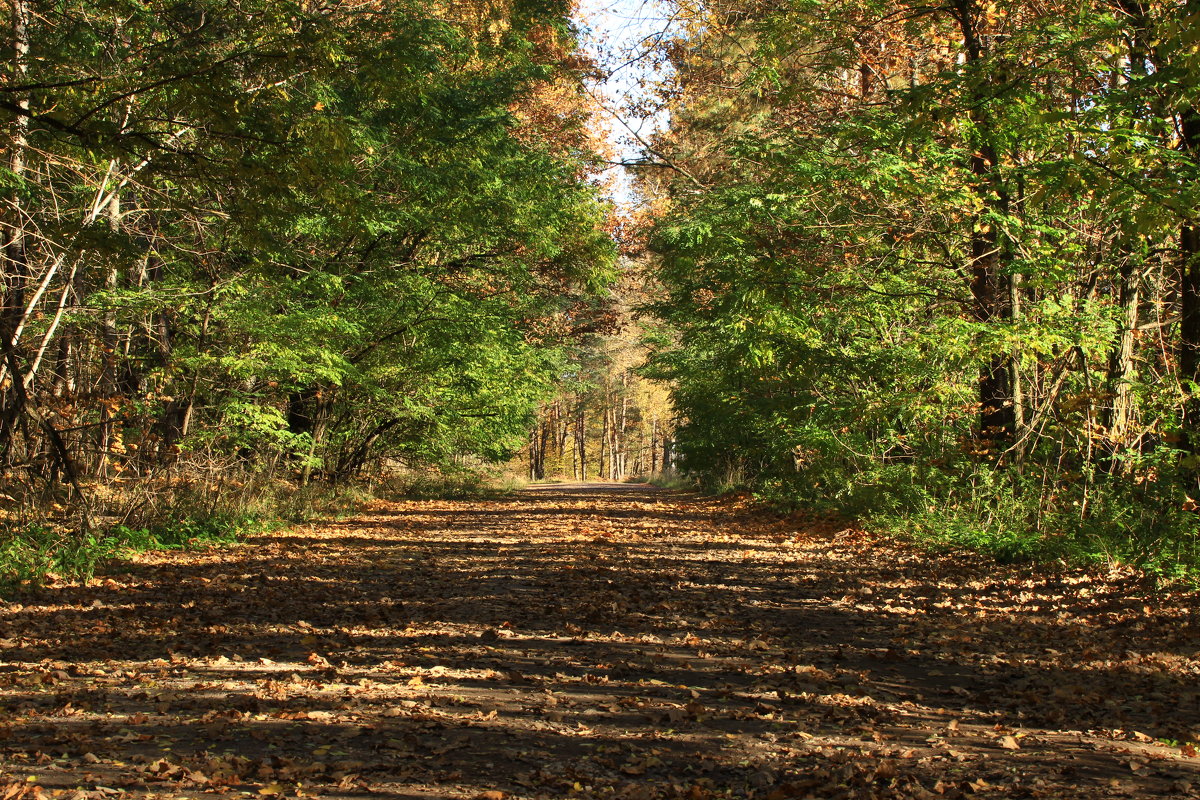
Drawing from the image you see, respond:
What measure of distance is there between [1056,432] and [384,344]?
39.7 feet

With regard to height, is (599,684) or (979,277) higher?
(979,277)

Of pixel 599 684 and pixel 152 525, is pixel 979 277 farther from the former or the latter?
pixel 152 525

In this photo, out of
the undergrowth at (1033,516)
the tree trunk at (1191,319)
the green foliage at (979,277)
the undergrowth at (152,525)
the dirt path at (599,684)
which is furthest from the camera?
the undergrowth at (152,525)

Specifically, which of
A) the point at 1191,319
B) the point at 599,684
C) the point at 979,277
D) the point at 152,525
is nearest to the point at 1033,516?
the point at 1191,319

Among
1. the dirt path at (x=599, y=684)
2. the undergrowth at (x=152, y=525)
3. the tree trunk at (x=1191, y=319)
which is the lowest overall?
the dirt path at (x=599, y=684)

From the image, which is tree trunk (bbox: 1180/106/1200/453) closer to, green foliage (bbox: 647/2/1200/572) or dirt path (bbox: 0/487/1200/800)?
green foliage (bbox: 647/2/1200/572)

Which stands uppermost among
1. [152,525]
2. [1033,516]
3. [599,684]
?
[1033,516]

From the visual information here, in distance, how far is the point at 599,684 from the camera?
5660 mm

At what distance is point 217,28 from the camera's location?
37.7 feet

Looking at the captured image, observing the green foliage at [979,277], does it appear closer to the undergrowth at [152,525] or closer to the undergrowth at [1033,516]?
the undergrowth at [1033,516]

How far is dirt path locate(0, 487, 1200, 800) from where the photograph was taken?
4.04 m

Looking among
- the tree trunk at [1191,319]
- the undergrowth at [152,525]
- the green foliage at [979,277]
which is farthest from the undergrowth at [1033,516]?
the undergrowth at [152,525]

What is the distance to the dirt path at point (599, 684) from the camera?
4.04 meters

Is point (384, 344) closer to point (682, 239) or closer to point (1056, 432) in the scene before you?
point (682, 239)
